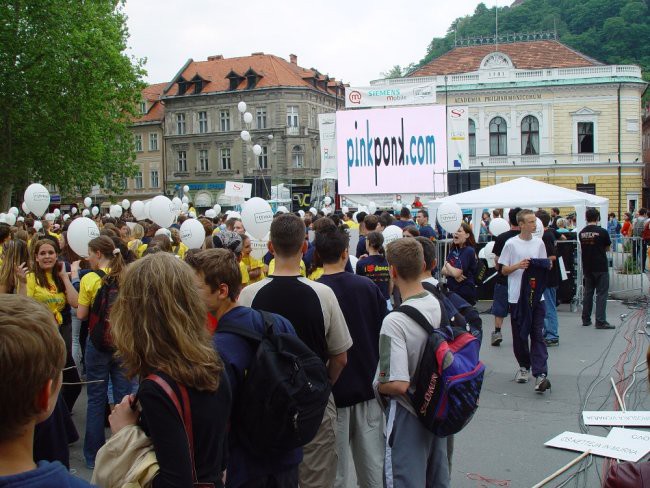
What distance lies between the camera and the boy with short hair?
5.32 feet

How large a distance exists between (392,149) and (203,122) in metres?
48.2

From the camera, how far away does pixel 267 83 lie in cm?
6069

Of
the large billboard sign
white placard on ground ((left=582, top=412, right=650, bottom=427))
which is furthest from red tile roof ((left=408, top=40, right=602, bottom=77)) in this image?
white placard on ground ((left=582, top=412, right=650, bottom=427))

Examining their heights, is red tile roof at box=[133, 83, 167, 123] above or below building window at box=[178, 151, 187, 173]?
above

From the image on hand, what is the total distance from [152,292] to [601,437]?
186 inches

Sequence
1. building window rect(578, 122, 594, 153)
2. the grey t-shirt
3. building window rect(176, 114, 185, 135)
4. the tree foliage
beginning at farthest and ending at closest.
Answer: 1. the tree foliage
2. building window rect(176, 114, 185, 135)
3. building window rect(578, 122, 594, 153)
4. the grey t-shirt

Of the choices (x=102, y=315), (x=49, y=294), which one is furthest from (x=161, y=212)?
(x=102, y=315)

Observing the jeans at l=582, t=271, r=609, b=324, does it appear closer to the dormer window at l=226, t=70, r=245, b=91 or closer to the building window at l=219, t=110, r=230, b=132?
the building window at l=219, t=110, r=230, b=132

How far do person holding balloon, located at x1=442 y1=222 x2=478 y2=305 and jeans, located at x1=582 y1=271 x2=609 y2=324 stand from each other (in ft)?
10.6

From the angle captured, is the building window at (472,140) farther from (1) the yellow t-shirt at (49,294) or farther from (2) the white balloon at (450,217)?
(1) the yellow t-shirt at (49,294)

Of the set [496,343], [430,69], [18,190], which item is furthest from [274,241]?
[430,69]

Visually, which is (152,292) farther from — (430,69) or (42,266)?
(430,69)

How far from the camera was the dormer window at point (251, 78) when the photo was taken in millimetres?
60688

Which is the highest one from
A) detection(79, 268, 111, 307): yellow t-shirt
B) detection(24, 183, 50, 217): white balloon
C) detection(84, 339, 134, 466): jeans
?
detection(24, 183, 50, 217): white balloon
